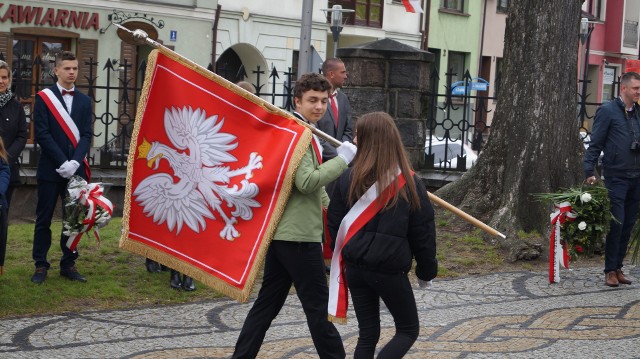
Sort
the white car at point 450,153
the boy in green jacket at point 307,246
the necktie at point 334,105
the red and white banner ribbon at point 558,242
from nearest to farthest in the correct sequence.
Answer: the boy in green jacket at point 307,246
the necktie at point 334,105
the red and white banner ribbon at point 558,242
the white car at point 450,153

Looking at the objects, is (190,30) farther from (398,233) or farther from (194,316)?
(398,233)

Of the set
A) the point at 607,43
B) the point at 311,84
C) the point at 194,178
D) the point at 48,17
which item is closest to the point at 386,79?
the point at 194,178

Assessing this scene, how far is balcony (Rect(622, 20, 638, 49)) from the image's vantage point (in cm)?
5219

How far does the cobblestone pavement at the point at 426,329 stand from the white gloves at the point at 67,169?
127 centimetres

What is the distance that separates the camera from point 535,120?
41.4 ft

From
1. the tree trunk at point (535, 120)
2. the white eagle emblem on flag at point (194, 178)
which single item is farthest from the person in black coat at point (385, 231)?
the tree trunk at point (535, 120)

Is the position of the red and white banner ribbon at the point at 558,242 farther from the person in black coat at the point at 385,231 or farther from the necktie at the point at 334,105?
the person in black coat at the point at 385,231

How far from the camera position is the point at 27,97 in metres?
13.5

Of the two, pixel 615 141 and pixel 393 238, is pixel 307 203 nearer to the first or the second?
pixel 393 238

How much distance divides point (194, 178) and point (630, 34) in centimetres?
4805

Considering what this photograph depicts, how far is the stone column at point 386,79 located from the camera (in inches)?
560

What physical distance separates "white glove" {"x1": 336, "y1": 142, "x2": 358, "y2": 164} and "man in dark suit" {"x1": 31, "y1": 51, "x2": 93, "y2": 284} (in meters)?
3.65

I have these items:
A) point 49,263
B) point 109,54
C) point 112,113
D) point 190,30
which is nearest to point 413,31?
point 190,30

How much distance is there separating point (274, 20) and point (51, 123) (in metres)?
25.8
